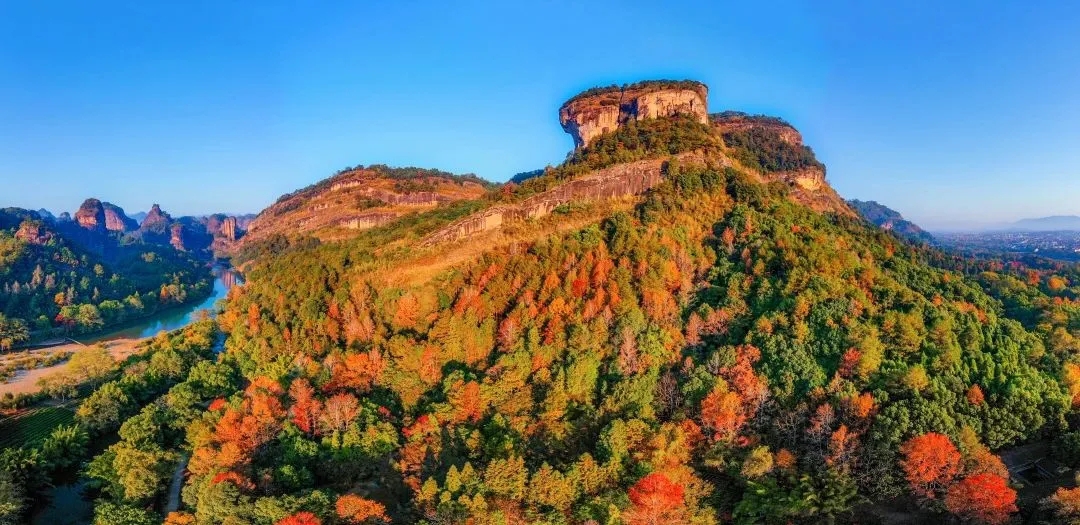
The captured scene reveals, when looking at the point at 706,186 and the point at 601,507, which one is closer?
the point at 601,507

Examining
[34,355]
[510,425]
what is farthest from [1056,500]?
[34,355]

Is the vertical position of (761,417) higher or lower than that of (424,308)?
lower

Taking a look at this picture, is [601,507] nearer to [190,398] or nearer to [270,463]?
[270,463]

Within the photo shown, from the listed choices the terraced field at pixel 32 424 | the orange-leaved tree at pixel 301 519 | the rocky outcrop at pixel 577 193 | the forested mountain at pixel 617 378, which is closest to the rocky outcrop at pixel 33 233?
the terraced field at pixel 32 424

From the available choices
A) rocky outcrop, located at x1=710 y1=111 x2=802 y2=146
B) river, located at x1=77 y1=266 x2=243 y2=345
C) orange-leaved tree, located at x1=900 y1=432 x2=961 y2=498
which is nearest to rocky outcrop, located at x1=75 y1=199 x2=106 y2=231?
river, located at x1=77 y1=266 x2=243 y2=345

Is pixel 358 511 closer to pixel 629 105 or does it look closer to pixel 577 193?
pixel 577 193

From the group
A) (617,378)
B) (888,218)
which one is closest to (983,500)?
(617,378)
